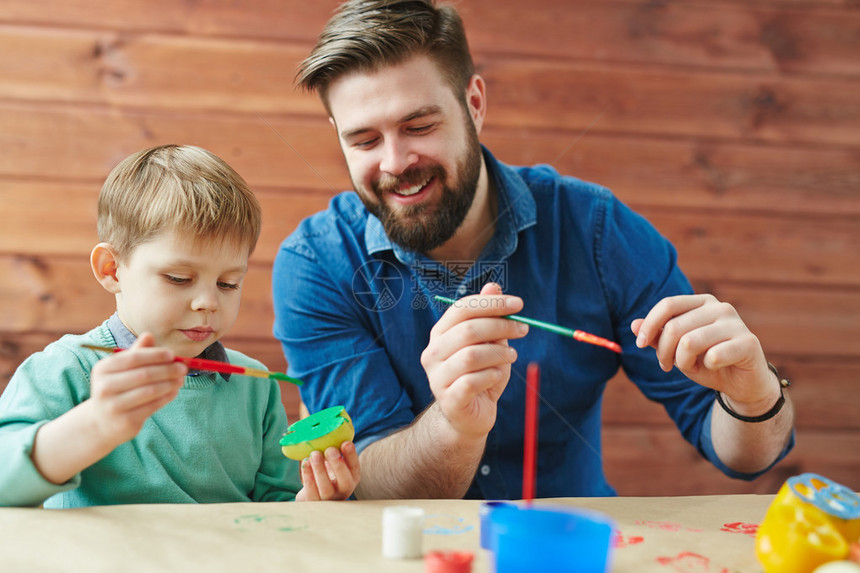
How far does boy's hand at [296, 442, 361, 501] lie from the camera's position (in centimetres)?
93

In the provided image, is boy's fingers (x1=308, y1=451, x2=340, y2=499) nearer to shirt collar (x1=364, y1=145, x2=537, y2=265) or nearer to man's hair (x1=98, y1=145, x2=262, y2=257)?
man's hair (x1=98, y1=145, x2=262, y2=257)

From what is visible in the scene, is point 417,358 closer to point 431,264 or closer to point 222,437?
point 431,264

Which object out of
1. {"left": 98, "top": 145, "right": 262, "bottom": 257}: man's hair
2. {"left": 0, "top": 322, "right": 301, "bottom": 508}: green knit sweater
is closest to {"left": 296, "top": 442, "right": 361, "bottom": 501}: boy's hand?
{"left": 0, "top": 322, "right": 301, "bottom": 508}: green knit sweater

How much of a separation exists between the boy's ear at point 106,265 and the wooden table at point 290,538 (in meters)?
0.34

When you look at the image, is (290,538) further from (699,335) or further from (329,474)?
(699,335)

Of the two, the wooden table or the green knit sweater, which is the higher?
the green knit sweater

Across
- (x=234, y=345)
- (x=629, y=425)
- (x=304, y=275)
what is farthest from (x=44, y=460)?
(x=629, y=425)

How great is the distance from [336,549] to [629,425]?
1.49 metres

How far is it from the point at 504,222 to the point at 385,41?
396 mm

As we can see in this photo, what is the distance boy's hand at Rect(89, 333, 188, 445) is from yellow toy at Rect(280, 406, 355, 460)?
19cm

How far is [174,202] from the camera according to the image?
0.99 meters

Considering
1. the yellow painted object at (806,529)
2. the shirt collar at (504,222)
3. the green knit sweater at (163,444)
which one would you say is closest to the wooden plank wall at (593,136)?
the shirt collar at (504,222)

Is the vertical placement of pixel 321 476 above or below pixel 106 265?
below

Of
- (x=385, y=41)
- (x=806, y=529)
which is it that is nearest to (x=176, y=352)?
(x=385, y=41)
